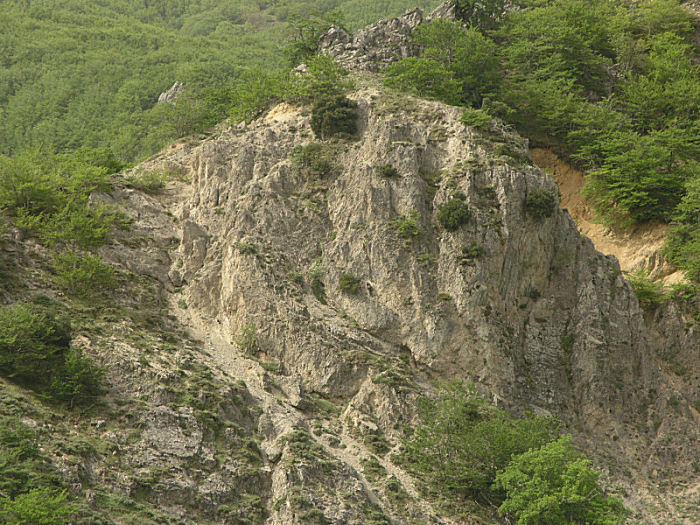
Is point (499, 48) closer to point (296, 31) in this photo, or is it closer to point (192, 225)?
point (296, 31)

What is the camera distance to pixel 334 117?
5734 cm

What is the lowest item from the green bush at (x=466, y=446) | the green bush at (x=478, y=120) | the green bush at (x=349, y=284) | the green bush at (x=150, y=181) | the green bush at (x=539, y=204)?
the green bush at (x=466, y=446)

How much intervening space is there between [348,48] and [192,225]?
2997cm

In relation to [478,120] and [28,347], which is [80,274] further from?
[478,120]

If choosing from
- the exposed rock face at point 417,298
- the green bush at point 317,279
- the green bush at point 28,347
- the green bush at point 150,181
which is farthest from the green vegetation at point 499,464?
the green bush at point 150,181

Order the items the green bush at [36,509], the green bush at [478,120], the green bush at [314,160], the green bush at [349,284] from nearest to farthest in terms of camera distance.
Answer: the green bush at [36,509]
the green bush at [349,284]
the green bush at [478,120]
the green bush at [314,160]

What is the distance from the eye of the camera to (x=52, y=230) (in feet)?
156

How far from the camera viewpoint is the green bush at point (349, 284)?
4931 cm

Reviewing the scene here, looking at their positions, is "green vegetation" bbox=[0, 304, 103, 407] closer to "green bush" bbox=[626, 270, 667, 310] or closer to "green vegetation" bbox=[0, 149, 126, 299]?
"green vegetation" bbox=[0, 149, 126, 299]

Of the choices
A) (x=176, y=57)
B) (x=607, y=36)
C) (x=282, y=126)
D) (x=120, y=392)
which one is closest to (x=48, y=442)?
(x=120, y=392)

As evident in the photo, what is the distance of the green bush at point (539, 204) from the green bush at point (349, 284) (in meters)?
14.7

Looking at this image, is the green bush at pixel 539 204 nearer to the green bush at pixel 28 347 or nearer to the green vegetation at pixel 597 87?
the green vegetation at pixel 597 87

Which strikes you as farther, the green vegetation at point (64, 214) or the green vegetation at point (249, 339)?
the green vegetation at point (249, 339)

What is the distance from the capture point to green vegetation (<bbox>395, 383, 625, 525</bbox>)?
36.3m
